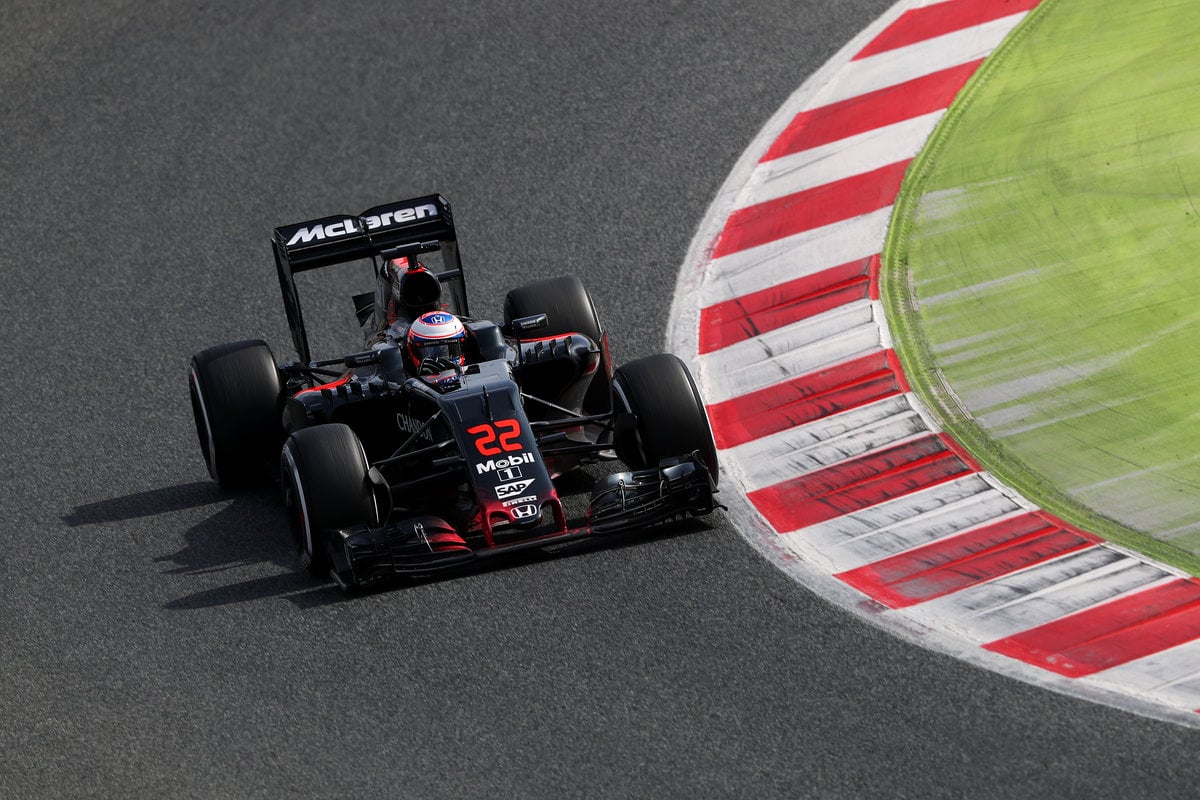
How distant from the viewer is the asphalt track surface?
7012mm

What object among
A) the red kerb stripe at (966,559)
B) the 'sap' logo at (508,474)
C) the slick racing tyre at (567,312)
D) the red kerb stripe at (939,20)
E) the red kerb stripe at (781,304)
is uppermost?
the red kerb stripe at (939,20)

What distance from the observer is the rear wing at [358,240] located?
32.9 feet

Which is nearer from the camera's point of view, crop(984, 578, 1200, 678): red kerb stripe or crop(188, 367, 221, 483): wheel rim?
crop(984, 578, 1200, 678): red kerb stripe

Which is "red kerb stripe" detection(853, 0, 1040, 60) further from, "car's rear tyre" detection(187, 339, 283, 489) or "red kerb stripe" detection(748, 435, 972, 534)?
"car's rear tyre" detection(187, 339, 283, 489)

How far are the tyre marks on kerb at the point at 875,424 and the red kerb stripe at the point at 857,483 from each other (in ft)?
0.04

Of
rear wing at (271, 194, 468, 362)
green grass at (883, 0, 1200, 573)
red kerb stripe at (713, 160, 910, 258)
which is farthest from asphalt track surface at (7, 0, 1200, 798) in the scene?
green grass at (883, 0, 1200, 573)

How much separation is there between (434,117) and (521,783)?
8.57m

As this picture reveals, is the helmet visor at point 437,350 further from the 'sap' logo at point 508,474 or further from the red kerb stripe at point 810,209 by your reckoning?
the red kerb stripe at point 810,209

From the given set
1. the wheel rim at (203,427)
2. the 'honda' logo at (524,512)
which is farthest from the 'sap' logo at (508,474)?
the wheel rim at (203,427)

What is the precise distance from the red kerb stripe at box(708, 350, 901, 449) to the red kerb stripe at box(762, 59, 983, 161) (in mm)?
3332

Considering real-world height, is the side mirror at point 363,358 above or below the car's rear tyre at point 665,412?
above

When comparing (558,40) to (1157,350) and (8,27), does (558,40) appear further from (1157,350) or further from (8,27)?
(1157,350)

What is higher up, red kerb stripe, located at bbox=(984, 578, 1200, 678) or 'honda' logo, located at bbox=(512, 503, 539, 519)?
'honda' logo, located at bbox=(512, 503, 539, 519)

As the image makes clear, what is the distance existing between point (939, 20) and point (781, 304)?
174 inches
